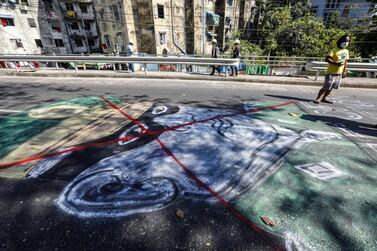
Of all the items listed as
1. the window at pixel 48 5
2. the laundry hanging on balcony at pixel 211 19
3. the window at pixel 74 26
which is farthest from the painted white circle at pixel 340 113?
the window at pixel 74 26

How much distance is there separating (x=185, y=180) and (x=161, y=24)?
84.6 ft

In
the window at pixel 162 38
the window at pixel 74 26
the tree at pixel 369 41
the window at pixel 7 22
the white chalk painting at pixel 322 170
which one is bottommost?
the white chalk painting at pixel 322 170

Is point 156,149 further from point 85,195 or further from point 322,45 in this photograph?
point 322,45

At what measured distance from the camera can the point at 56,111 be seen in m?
4.68

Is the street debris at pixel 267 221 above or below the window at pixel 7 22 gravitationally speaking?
below

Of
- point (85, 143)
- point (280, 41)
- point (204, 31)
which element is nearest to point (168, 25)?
point (204, 31)

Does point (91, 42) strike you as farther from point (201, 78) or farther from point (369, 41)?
point (369, 41)

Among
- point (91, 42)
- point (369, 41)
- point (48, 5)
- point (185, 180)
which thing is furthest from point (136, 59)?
point (91, 42)

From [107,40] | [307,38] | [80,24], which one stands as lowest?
[307,38]

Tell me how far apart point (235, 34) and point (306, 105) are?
31.5 meters

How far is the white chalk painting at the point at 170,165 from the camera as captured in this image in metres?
2.05

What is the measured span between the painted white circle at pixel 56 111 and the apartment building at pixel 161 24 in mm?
21625

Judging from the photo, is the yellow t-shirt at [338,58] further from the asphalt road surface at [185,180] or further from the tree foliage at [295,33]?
the tree foliage at [295,33]

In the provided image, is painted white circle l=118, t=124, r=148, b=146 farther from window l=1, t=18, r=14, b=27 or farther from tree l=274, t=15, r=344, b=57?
window l=1, t=18, r=14, b=27
